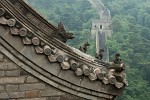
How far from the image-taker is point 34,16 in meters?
9.63

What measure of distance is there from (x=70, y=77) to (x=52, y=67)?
0.40 metres

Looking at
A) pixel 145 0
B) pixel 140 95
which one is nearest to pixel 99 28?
A: pixel 140 95

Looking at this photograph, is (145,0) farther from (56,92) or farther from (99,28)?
(56,92)

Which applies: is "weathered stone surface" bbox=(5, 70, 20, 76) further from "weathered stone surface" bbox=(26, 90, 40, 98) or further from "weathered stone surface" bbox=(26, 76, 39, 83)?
"weathered stone surface" bbox=(26, 90, 40, 98)

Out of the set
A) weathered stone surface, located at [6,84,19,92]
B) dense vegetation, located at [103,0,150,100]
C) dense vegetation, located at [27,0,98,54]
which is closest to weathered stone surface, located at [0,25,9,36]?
weathered stone surface, located at [6,84,19,92]

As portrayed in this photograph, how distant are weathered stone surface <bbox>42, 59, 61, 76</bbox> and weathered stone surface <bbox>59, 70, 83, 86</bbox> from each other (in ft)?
0.32

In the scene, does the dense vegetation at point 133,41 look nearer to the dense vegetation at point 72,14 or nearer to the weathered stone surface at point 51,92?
the dense vegetation at point 72,14

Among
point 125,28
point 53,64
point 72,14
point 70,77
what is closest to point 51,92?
point 70,77

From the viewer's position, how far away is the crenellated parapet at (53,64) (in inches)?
269

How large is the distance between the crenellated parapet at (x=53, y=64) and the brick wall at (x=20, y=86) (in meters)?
0.11

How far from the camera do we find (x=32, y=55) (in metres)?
7.02

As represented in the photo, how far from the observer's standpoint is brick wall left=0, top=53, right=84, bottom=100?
7086 mm

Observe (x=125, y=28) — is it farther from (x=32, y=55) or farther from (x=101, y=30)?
(x=32, y=55)

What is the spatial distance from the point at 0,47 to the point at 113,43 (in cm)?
8056
